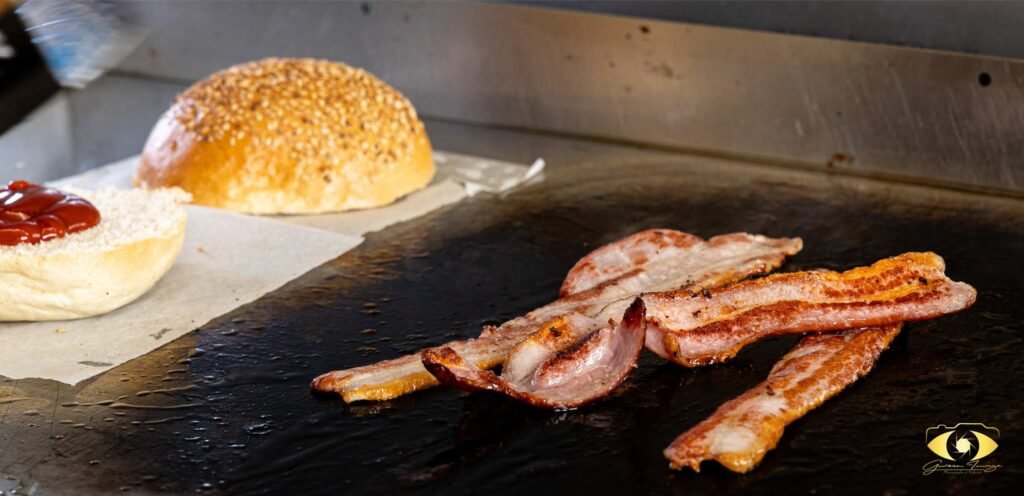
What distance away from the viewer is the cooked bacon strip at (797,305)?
2266mm

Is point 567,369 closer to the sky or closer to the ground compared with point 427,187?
closer to the sky

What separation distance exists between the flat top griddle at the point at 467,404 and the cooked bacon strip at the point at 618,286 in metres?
0.04

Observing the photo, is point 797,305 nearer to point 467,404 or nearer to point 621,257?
point 621,257

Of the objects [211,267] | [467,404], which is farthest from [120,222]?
[467,404]

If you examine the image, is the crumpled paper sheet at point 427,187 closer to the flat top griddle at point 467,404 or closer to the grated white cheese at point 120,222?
the flat top griddle at point 467,404

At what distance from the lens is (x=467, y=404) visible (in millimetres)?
2113

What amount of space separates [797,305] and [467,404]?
0.72 meters

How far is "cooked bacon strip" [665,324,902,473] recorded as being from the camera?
183 cm

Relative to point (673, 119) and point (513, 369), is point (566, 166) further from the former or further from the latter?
point (513, 369)

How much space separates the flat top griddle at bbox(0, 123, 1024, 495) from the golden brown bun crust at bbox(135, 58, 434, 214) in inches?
15.2

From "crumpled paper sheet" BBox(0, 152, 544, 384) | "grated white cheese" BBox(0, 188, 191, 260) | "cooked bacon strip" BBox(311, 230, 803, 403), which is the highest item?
"grated white cheese" BBox(0, 188, 191, 260)

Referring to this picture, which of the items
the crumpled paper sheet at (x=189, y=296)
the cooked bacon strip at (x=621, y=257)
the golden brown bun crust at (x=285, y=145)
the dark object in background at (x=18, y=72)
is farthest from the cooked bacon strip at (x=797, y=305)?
the dark object in background at (x=18, y=72)

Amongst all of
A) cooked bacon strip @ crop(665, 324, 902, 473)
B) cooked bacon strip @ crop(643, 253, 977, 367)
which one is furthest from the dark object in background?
cooked bacon strip @ crop(665, 324, 902, 473)

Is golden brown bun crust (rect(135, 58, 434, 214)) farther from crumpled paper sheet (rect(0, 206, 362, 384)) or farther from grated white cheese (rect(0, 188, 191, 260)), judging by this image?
grated white cheese (rect(0, 188, 191, 260))
